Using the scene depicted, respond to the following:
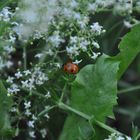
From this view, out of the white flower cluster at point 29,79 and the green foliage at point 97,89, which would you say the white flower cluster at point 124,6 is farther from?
the white flower cluster at point 29,79

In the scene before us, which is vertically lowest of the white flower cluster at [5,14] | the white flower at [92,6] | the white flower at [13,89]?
the white flower at [13,89]

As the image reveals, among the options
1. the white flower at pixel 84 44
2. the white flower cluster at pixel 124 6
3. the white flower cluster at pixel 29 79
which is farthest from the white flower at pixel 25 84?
the white flower cluster at pixel 124 6

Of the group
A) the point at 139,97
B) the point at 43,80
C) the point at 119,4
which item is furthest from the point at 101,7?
the point at 139,97

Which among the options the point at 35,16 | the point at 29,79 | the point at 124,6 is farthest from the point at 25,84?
the point at 124,6

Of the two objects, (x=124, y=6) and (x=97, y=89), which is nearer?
(x=97, y=89)

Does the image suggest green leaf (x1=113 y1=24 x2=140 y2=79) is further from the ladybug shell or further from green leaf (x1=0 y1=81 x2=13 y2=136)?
green leaf (x1=0 y1=81 x2=13 y2=136)

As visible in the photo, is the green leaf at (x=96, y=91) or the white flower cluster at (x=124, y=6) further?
the white flower cluster at (x=124, y=6)

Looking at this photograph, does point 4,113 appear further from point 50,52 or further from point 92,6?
point 92,6
